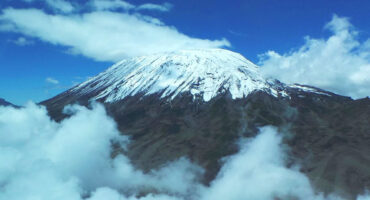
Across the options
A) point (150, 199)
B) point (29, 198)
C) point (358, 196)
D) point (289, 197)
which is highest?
point (29, 198)

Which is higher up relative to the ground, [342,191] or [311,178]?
[311,178]

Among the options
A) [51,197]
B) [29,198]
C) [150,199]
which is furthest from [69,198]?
[150,199]

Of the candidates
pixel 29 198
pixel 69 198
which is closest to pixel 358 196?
pixel 69 198

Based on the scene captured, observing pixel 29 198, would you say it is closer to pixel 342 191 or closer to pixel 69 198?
pixel 69 198

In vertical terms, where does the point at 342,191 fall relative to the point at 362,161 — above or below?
below

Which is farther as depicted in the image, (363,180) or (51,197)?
(51,197)

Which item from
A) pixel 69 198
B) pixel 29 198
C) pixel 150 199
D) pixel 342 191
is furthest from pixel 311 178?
pixel 29 198

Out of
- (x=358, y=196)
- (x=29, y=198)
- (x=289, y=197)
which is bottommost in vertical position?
(x=358, y=196)

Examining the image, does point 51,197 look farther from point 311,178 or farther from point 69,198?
point 311,178

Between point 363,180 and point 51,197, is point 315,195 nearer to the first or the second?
point 363,180
